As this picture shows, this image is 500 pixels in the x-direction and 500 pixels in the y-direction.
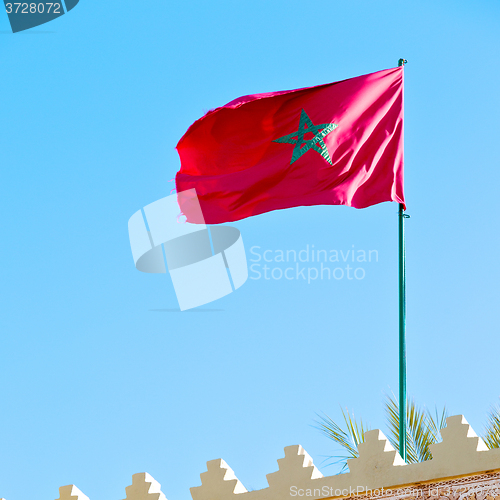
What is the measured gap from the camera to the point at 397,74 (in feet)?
34.5

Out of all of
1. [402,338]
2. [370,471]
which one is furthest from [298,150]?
[370,471]

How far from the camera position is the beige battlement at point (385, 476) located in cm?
789

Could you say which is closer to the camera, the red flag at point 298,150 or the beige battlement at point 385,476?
the beige battlement at point 385,476

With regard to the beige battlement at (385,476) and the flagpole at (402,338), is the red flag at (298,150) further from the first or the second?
the beige battlement at (385,476)

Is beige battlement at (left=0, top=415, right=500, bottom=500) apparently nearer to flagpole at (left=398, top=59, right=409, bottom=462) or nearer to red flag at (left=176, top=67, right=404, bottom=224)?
flagpole at (left=398, top=59, right=409, bottom=462)

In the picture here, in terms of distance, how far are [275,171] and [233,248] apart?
5.02 meters

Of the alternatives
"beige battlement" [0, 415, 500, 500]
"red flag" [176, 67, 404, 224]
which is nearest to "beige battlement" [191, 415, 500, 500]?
"beige battlement" [0, 415, 500, 500]

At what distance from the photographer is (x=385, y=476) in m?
8.21

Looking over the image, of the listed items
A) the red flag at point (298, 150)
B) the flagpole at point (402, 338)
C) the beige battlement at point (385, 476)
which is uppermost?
the red flag at point (298, 150)

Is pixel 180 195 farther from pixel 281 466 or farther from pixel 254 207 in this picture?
pixel 281 466

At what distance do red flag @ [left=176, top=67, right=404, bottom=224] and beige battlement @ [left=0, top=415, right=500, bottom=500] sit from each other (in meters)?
3.31

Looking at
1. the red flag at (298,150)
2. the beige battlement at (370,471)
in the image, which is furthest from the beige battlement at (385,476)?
the red flag at (298,150)

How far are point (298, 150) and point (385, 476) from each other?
4716 millimetres

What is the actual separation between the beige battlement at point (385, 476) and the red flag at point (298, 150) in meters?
3.31
